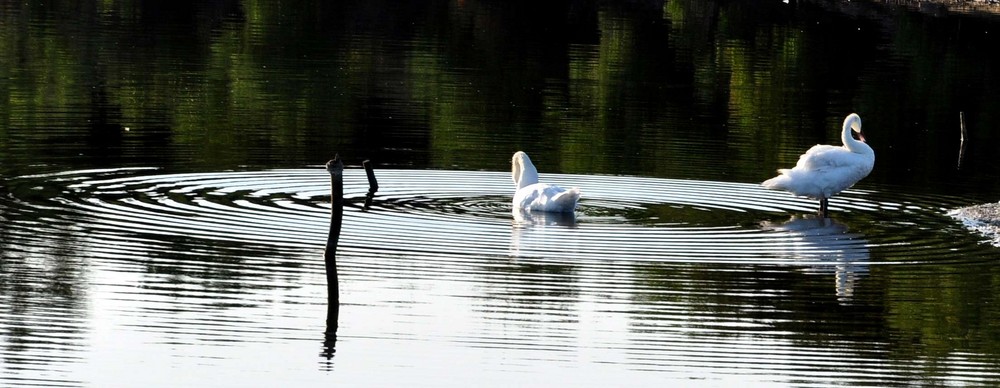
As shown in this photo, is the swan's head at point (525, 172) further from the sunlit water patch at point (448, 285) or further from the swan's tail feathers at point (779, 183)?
the swan's tail feathers at point (779, 183)

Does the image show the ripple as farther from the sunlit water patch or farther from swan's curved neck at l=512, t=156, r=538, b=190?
swan's curved neck at l=512, t=156, r=538, b=190

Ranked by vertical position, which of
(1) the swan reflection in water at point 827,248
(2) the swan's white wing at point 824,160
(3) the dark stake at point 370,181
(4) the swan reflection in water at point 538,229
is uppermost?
(2) the swan's white wing at point 824,160

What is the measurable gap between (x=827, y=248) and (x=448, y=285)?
606 centimetres

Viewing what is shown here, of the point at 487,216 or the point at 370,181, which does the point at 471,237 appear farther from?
the point at 370,181

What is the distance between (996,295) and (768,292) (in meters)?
2.73

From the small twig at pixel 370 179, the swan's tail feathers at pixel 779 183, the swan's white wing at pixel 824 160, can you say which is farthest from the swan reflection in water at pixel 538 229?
the swan's white wing at pixel 824 160

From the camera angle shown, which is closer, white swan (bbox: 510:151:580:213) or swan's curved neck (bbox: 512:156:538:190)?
white swan (bbox: 510:151:580:213)

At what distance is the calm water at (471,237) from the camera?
15.8m

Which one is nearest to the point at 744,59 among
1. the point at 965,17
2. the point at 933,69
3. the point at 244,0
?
the point at 933,69

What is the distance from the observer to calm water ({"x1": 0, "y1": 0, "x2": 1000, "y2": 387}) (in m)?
15.8

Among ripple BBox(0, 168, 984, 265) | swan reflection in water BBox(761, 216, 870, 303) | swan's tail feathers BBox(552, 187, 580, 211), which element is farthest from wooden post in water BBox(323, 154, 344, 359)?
swan's tail feathers BBox(552, 187, 580, 211)

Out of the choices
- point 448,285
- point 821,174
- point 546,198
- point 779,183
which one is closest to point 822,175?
point 821,174

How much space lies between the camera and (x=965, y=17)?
85.4m

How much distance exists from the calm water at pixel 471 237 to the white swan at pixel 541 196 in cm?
27
